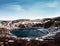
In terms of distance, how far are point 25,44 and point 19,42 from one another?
0.44 meters

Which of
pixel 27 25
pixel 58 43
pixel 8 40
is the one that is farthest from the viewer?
pixel 27 25

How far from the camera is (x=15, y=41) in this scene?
30.3 ft

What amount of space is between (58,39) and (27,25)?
55432mm

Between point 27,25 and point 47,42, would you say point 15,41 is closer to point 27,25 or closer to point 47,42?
point 47,42

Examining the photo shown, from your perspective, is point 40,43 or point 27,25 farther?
point 27,25

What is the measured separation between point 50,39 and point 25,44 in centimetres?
159

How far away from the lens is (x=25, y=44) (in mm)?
8938

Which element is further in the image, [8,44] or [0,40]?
[0,40]

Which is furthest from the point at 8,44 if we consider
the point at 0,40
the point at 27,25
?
the point at 27,25

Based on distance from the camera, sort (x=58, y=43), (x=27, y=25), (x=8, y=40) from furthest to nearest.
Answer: (x=27, y=25) < (x=8, y=40) < (x=58, y=43)

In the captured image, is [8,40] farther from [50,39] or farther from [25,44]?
[50,39]

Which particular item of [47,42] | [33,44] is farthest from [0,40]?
[47,42]

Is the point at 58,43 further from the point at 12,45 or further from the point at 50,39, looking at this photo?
the point at 12,45

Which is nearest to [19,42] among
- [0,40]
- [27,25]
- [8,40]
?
[8,40]
